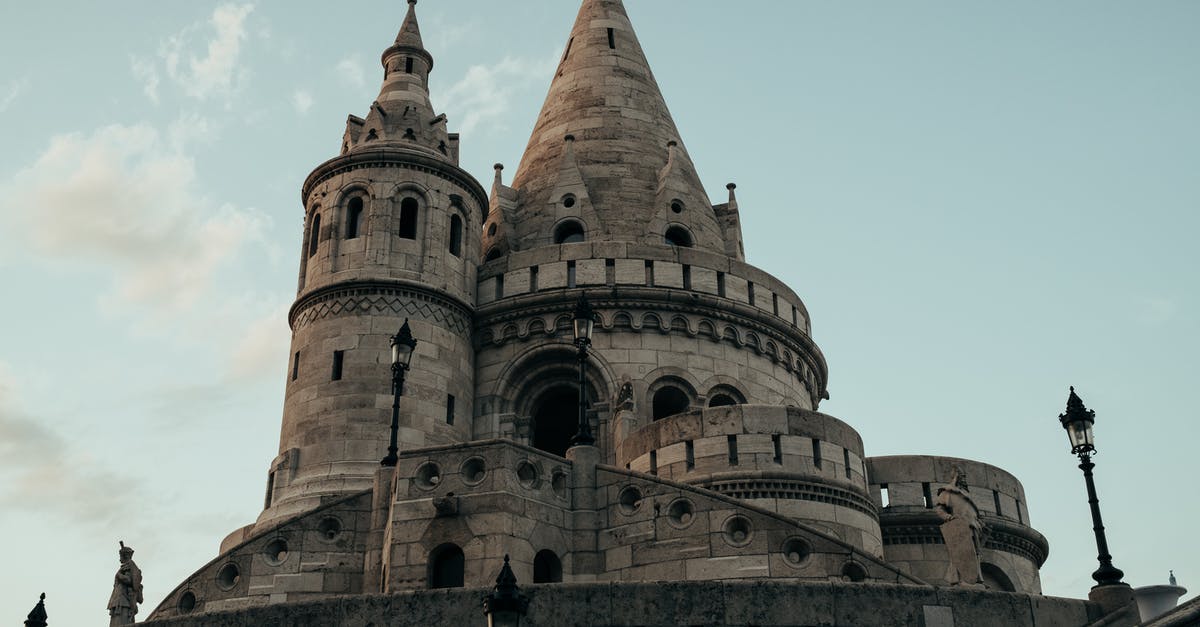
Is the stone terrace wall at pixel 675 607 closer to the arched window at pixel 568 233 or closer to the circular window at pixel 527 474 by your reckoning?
the circular window at pixel 527 474

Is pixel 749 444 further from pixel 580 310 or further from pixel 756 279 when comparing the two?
pixel 756 279

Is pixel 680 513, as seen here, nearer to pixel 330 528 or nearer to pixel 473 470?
pixel 473 470

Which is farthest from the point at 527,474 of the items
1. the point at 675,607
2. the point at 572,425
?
the point at 572,425

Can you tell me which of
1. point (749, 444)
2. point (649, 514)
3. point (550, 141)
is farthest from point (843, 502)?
point (550, 141)

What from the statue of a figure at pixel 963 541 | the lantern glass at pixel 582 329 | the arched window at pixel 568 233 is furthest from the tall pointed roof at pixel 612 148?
the statue of a figure at pixel 963 541

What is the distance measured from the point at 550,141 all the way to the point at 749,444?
1241cm

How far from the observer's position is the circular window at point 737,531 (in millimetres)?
16797

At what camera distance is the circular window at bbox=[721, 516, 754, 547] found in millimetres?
16797

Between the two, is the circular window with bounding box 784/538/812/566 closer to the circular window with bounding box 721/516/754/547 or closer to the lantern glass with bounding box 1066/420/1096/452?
the circular window with bounding box 721/516/754/547

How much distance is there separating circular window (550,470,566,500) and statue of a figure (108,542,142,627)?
656cm

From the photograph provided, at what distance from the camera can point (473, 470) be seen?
1708 centimetres

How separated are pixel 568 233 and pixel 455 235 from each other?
3.44m

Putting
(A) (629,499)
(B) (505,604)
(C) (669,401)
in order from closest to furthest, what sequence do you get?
1. (B) (505,604)
2. (A) (629,499)
3. (C) (669,401)

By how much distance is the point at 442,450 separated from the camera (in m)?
17.2
